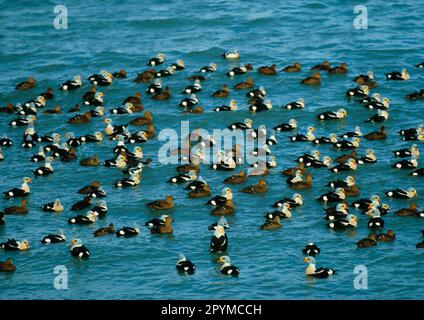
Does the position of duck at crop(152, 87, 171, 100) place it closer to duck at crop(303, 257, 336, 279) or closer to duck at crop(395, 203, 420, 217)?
duck at crop(395, 203, 420, 217)

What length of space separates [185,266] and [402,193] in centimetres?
844

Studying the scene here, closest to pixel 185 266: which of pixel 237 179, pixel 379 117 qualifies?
pixel 237 179

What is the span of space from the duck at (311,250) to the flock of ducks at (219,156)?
0.10ft

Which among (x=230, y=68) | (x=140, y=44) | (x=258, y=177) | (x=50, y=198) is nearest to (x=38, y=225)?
(x=50, y=198)

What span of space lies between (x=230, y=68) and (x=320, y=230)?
1660 centimetres

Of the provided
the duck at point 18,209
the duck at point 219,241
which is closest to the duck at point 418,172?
the duck at point 219,241

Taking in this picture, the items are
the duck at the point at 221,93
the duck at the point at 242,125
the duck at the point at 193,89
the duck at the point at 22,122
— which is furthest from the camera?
the duck at the point at 193,89

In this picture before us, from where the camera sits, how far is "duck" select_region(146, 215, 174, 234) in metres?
34.7

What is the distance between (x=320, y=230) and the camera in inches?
1363

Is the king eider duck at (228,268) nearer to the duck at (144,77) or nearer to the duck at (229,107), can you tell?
the duck at (229,107)

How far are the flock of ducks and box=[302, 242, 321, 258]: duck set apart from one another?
0.03 meters

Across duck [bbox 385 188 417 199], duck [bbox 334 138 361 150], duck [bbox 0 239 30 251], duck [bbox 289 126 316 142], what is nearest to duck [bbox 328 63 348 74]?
duck [bbox 289 126 316 142]

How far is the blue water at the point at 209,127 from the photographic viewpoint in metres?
31.7
